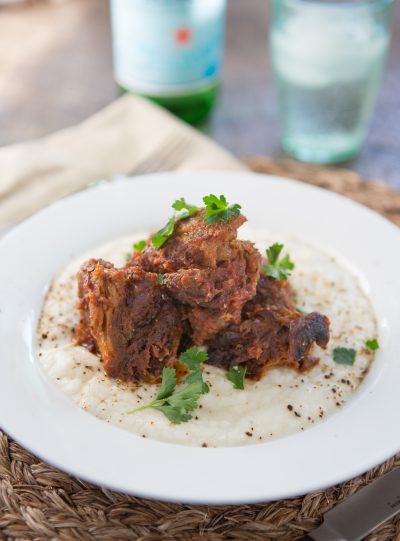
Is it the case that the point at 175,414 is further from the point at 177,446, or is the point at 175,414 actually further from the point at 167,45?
the point at 167,45

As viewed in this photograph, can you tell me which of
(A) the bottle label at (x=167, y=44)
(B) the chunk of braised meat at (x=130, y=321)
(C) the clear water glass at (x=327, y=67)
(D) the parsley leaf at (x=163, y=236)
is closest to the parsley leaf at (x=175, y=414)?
(B) the chunk of braised meat at (x=130, y=321)

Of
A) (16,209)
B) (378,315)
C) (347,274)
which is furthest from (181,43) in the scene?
(378,315)

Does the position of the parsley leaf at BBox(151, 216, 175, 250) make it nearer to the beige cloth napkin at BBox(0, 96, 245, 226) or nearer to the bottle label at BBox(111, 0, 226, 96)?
the beige cloth napkin at BBox(0, 96, 245, 226)

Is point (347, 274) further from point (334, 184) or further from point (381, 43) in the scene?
point (381, 43)

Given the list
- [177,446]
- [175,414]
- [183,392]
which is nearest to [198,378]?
[183,392]

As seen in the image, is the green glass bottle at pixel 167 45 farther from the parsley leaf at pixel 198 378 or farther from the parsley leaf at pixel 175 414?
the parsley leaf at pixel 175 414

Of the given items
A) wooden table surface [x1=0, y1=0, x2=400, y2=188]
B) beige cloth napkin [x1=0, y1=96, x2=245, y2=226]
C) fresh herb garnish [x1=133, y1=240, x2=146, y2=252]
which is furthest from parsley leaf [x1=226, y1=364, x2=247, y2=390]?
wooden table surface [x1=0, y1=0, x2=400, y2=188]
